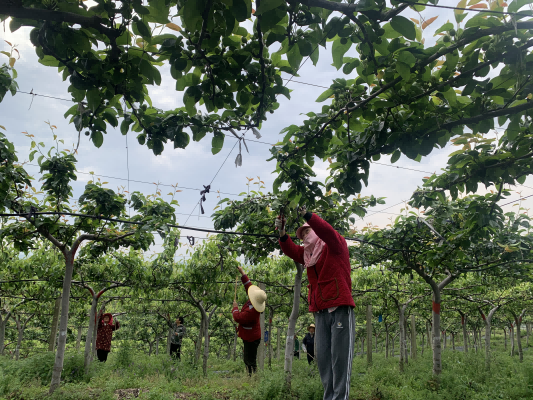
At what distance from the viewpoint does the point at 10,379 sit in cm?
705

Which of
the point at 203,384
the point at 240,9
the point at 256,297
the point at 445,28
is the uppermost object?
the point at 445,28

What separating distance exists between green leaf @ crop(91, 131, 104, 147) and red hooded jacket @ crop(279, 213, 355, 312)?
1.52 metres

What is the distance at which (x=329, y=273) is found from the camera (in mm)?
2684

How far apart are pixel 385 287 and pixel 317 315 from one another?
8723mm

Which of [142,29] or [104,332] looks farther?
[104,332]

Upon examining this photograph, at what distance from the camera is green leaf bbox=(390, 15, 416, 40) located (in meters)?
1.52

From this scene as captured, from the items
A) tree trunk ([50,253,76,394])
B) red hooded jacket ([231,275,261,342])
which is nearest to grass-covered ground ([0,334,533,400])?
tree trunk ([50,253,76,394])

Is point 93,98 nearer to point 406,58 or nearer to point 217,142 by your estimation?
point 217,142

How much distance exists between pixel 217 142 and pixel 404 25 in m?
1.34

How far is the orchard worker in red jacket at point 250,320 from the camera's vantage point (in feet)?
20.4

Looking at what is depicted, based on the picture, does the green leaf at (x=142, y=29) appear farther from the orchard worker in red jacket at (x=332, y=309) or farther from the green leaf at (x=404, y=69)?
the orchard worker in red jacket at (x=332, y=309)

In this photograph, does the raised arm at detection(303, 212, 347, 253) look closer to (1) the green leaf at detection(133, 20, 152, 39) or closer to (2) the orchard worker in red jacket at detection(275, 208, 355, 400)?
(2) the orchard worker in red jacket at detection(275, 208, 355, 400)

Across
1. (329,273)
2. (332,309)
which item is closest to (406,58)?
(329,273)

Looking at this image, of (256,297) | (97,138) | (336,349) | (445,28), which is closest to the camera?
Result: (445,28)
